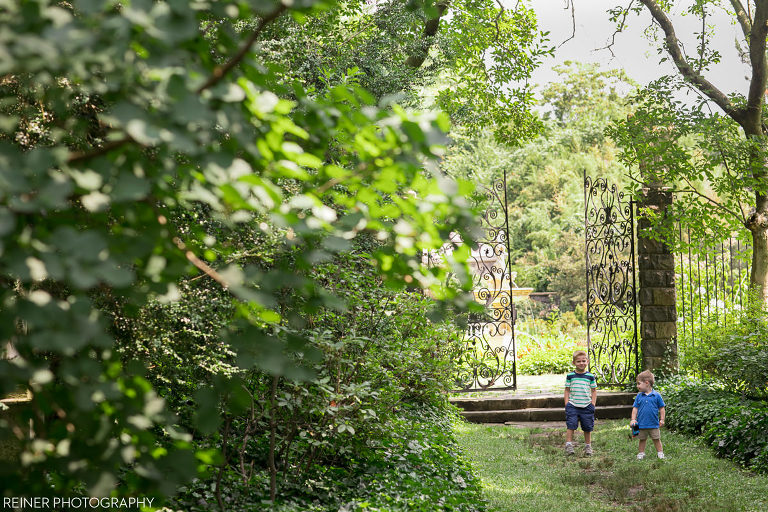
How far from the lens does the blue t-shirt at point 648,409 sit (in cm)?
689

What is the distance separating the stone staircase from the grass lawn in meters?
1.37

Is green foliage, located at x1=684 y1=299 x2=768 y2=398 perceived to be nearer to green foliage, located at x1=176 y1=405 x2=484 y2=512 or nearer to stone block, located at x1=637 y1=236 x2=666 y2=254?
stone block, located at x1=637 y1=236 x2=666 y2=254

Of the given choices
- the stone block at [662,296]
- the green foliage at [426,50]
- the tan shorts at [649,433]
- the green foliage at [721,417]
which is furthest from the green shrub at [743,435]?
the green foliage at [426,50]

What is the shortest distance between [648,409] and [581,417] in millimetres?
781

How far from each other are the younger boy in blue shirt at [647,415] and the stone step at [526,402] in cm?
271

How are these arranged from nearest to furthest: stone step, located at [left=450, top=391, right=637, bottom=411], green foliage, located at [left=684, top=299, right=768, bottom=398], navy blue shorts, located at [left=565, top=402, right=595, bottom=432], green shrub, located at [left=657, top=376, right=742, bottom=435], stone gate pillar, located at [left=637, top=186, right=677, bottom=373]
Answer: green foliage, located at [left=684, top=299, right=768, bottom=398] < navy blue shorts, located at [left=565, top=402, right=595, bottom=432] < green shrub, located at [left=657, top=376, right=742, bottom=435] < stone gate pillar, located at [left=637, top=186, right=677, bottom=373] < stone step, located at [left=450, top=391, right=637, bottom=411]

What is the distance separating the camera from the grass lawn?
5.05m

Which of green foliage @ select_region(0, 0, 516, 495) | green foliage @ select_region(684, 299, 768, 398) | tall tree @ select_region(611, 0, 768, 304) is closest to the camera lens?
green foliage @ select_region(0, 0, 516, 495)

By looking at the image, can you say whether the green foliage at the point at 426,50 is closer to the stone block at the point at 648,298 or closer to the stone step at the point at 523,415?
the stone block at the point at 648,298

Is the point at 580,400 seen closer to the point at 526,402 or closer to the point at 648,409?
the point at 648,409

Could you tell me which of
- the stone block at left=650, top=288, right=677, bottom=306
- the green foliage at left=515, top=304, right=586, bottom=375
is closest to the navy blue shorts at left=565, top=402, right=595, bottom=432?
the stone block at left=650, top=288, right=677, bottom=306

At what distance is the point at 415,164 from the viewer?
53.7 inches

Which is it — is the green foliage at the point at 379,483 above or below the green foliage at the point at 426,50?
below

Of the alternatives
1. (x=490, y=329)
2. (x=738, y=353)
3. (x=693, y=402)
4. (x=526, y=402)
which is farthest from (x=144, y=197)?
(x=490, y=329)
